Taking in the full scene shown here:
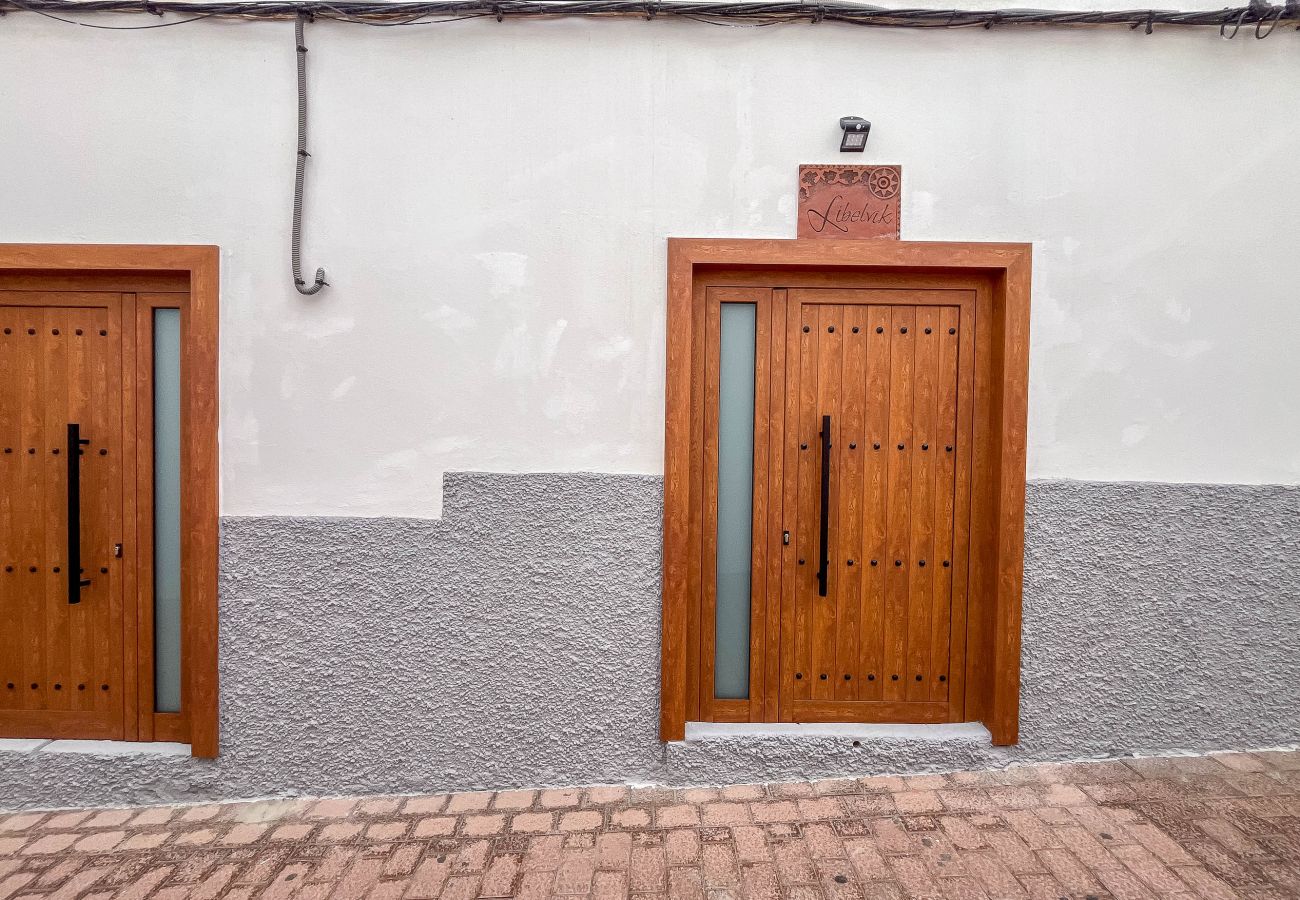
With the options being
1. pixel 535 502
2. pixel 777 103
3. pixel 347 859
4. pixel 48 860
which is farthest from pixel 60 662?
pixel 777 103

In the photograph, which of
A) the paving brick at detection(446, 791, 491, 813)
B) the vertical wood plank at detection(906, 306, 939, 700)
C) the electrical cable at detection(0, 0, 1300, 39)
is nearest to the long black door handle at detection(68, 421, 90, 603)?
the electrical cable at detection(0, 0, 1300, 39)

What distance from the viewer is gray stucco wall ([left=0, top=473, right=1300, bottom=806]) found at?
2996 mm

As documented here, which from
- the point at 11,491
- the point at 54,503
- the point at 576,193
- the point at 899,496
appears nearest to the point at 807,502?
the point at 899,496

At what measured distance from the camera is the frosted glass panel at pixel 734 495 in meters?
3.13

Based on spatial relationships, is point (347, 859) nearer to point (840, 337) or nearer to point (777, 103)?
point (840, 337)

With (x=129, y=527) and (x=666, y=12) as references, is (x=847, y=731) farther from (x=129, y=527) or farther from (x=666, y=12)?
(x=129, y=527)

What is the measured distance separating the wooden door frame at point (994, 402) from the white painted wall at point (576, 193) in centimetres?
9

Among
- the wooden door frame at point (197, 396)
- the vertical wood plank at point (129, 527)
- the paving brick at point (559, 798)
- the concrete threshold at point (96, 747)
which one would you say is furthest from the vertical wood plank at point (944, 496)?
the vertical wood plank at point (129, 527)

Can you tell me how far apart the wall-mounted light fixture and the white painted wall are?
61 millimetres

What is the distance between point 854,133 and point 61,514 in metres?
3.90

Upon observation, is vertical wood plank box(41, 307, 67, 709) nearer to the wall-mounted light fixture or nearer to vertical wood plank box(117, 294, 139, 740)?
vertical wood plank box(117, 294, 139, 740)

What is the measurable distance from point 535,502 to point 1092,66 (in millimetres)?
3118

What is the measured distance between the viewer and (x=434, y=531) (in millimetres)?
3006

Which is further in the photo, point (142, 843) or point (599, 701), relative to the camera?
point (599, 701)
